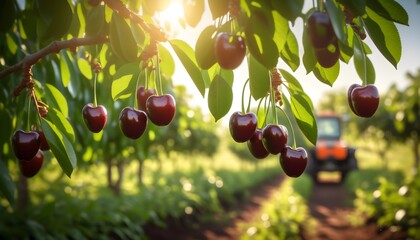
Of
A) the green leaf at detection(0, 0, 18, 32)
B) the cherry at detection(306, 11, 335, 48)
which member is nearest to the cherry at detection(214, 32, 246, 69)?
the cherry at detection(306, 11, 335, 48)

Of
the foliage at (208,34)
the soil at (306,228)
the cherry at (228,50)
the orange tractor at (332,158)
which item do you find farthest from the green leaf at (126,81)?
the orange tractor at (332,158)

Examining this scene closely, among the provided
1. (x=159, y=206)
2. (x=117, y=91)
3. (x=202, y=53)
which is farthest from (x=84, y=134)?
(x=159, y=206)

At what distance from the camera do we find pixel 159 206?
6.33m

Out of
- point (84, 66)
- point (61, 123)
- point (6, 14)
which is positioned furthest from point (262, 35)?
point (84, 66)

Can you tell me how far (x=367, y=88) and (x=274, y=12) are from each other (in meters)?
0.36

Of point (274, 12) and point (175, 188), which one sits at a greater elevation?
point (175, 188)

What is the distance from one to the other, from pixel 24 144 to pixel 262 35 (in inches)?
27.1

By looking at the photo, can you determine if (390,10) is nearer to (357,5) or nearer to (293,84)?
(357,5)

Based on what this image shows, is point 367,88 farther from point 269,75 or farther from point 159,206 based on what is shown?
point 159,206

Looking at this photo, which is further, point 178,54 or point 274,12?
point 178,54

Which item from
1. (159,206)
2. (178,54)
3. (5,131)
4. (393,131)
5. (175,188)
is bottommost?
(5,131)

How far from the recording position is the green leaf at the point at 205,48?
873 millimetres

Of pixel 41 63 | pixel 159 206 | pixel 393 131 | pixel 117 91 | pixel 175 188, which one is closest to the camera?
pixel 117 91

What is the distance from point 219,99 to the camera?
1.00 m
